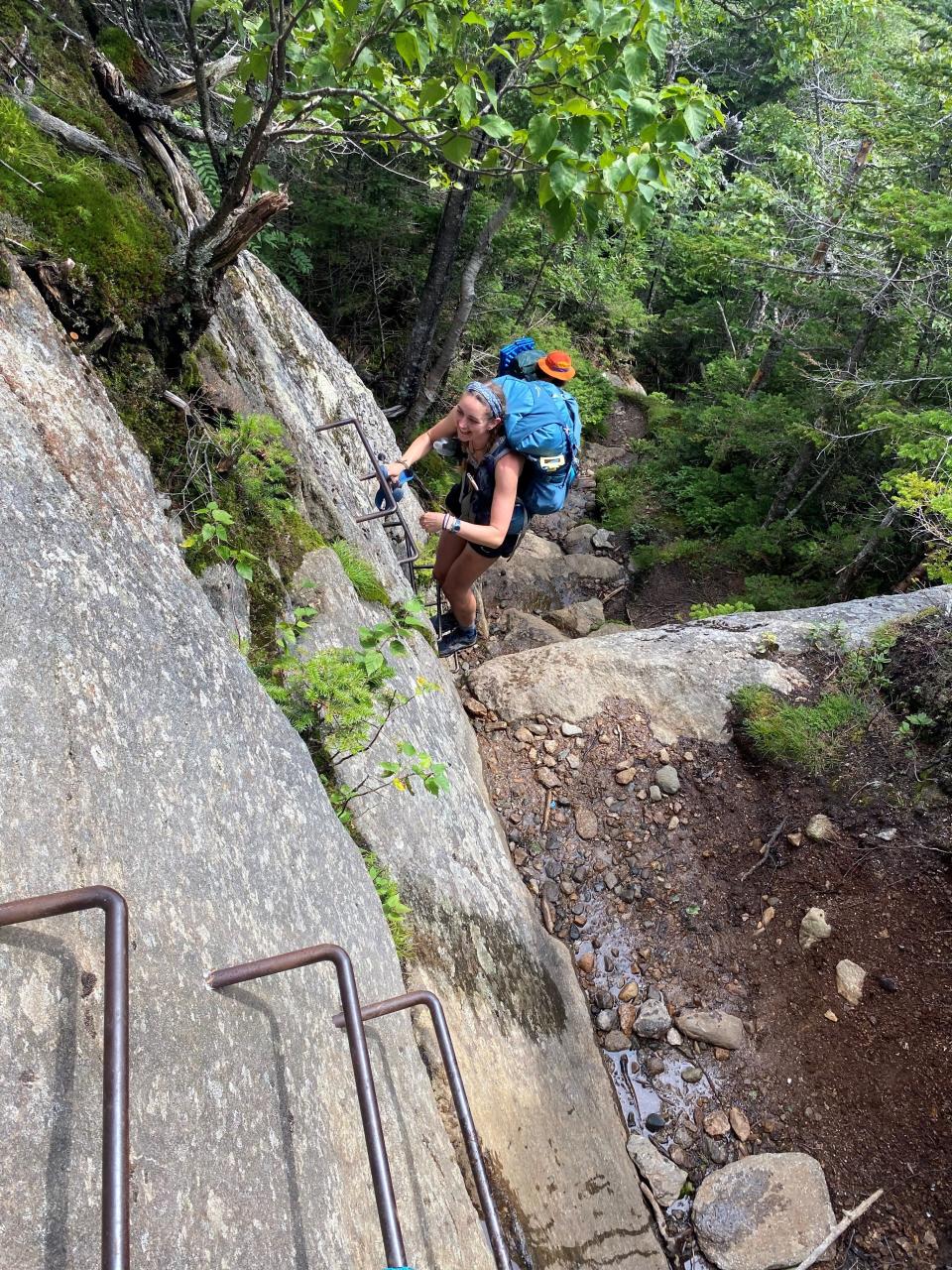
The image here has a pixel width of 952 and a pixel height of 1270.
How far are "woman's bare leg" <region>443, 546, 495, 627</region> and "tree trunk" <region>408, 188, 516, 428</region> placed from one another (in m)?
7.34

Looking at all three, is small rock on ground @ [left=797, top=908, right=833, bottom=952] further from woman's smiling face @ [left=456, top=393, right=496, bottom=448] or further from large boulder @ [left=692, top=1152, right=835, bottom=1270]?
woman's smiling face @ [left=456, top=393, right=496, bottom=448]

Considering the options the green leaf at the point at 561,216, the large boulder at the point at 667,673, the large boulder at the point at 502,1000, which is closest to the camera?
the green leaf at the point at 561,216

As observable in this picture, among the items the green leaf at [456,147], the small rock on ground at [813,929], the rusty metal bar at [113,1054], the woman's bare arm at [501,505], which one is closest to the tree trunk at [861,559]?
the small rock on ground at [813,929]

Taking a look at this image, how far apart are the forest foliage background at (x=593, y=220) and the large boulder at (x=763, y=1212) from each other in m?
5.59

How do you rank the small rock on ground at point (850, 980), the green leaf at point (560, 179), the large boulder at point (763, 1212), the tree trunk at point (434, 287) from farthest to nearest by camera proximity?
the tree trunk at point (434, 287)
the small rock on ground at point (850, 980)
the large boulder at point (763, 1212)
the green leaf at point (560, 179)

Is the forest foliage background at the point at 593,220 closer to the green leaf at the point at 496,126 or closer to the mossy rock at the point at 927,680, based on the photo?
the green leaf at the point at 496,126

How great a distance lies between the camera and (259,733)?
9.59 feet

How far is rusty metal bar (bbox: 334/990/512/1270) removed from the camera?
7.10 feet

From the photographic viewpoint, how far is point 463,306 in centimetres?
1208

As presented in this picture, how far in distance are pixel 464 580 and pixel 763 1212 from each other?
5067mm

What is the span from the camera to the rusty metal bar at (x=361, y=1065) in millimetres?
1653

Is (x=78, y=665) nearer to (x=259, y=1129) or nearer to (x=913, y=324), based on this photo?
(x=259, y=1129)

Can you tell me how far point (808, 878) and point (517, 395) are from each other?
4.76m

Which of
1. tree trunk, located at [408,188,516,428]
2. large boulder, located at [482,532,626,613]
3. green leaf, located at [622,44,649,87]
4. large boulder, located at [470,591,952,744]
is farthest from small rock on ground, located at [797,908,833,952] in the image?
tree trunk, located at [408,188,516,428]
